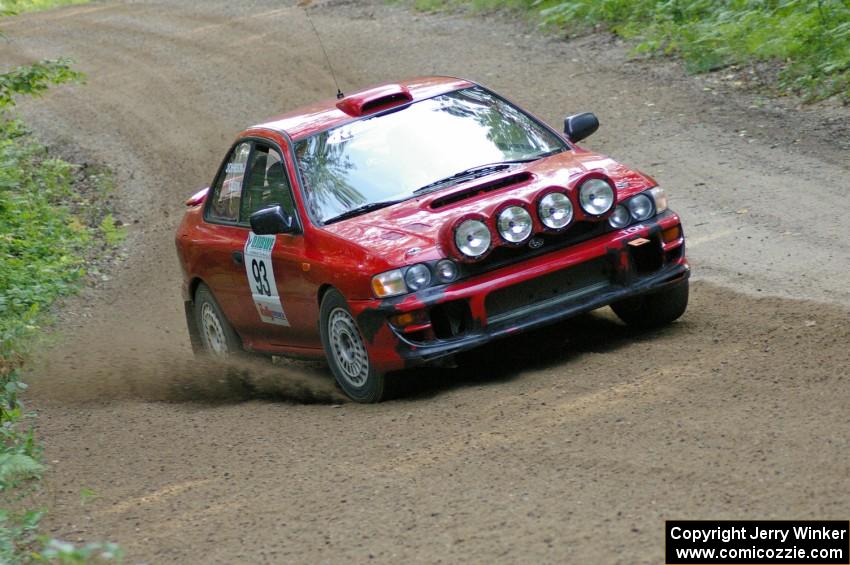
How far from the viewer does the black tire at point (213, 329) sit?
9.44 metres

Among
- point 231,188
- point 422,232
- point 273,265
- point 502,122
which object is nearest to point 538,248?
point 422,232

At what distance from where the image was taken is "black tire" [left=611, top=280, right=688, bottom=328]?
25.8 feet

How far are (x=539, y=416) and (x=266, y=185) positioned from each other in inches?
117

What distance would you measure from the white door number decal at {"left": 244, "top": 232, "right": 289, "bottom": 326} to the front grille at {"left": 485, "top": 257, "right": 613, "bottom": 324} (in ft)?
5.72

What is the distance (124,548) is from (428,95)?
162 inches

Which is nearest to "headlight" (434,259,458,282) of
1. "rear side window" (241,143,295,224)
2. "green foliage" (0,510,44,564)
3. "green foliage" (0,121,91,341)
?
"rear side window" (241,143,295,224)

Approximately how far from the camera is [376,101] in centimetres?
847

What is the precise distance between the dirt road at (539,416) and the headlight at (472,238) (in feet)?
2.59

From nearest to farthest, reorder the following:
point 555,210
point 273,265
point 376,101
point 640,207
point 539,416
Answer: point 539,416 → point 555,210 → point 640,207 → point 273,265 → point 376,101

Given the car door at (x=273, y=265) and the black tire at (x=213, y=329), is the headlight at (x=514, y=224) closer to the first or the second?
the car door at (x=273, y=265)

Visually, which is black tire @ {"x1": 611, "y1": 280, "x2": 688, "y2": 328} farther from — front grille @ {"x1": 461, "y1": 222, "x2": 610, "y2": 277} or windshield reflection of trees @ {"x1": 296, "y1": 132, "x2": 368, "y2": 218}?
windshield reflection of trees @ {"x1": 296, "y1": 132, "x2": 368, "y2": 218}

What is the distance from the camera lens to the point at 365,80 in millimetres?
19234

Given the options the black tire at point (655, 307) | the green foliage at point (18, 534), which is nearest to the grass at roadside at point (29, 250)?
the green foliage at point (18, 534)

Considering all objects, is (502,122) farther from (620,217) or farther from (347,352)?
(347,352)
